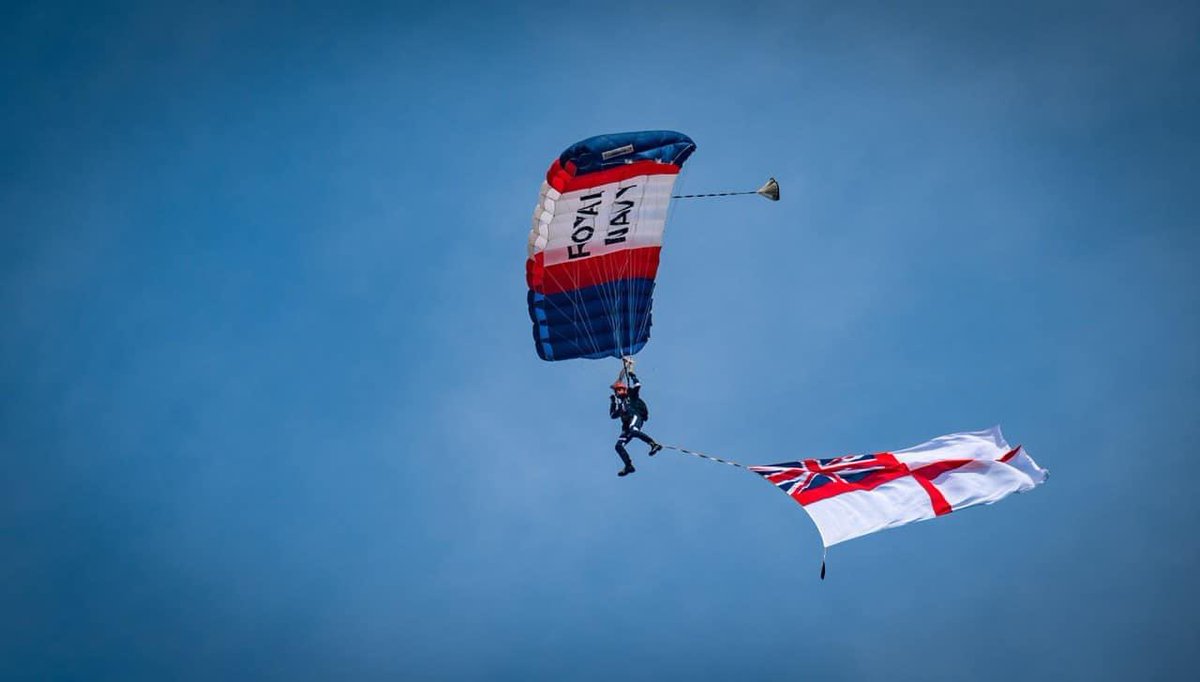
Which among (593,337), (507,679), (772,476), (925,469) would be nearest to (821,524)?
(772,476)

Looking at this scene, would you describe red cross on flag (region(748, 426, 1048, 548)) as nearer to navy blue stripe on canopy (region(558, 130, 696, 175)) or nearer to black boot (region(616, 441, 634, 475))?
black boot (region(616, 441, 634, 475))

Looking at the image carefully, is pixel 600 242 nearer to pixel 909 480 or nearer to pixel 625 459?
pixel 625 459

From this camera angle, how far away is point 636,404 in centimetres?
1705

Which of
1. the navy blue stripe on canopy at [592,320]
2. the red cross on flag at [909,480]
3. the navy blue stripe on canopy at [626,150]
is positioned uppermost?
the navy blue stripe on canopy at [626,150]

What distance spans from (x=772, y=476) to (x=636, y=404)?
2.34 m

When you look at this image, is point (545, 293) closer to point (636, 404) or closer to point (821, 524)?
point (636, 404)

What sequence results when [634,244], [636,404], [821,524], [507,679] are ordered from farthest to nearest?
[507,679], [634,244], [636,404], [821,524]

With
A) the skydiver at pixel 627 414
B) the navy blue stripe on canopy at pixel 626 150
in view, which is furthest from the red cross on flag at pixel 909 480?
the navy blue stripe on canopy at pixel 626 150

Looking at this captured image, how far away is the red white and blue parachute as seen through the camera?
54.9 ft

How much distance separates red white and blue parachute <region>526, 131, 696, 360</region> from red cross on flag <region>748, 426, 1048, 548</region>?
3920 millimetres

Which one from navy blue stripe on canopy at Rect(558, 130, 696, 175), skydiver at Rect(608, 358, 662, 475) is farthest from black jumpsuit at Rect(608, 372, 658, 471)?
navy blue stripe on canopy at Rect(558, 130, 696, 175)

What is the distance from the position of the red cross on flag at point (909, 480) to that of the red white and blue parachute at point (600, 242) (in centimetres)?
392

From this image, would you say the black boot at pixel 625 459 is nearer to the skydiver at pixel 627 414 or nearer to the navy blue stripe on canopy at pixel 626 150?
the skydiver at pixel 627 414

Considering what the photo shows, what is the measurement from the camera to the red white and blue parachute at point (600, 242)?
16.7 meters
